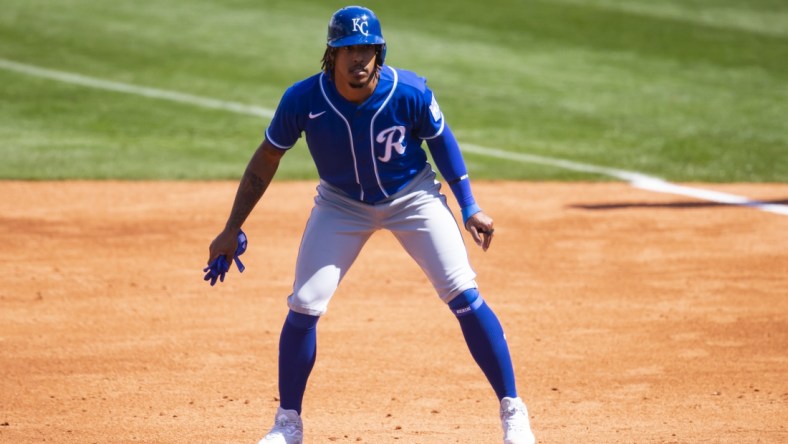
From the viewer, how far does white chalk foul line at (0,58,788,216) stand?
11570 mm

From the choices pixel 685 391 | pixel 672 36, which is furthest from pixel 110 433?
pixel 672 36

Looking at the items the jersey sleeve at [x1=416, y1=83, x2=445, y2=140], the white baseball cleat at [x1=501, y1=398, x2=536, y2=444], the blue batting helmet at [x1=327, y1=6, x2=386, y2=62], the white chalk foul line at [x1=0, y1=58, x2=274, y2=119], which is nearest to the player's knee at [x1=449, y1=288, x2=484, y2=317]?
the white baseball cleat at [x1=501, y1=398, x2=536, y2=444]

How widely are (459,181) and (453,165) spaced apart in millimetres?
100

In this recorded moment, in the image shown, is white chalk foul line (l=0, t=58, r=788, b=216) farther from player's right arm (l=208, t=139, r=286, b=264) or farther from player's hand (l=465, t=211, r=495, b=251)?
player's right arm (l=208, t=139, r=286, b=264)

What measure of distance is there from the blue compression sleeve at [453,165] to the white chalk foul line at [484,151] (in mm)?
6195

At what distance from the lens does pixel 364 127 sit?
5188 mm

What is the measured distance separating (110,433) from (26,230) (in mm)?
4574

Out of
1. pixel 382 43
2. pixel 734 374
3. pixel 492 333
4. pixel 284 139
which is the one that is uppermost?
pixel 382 43

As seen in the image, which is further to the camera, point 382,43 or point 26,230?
point 26,230

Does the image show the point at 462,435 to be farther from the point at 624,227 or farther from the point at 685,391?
the point at 624,227

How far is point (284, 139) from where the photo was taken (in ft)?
17.5

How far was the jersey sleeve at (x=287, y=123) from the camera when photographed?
17.2 feet

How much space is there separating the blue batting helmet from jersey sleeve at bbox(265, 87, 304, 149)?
32 cm

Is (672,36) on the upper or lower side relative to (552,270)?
upper
